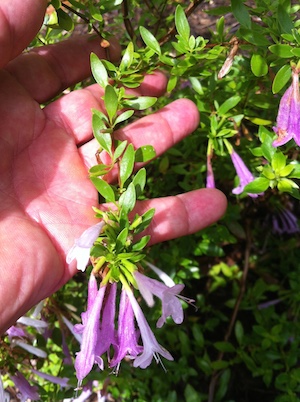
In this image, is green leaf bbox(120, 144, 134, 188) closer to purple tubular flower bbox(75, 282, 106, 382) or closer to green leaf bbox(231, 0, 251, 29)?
purple tubular flower bbox(75, 282, 106, 382)

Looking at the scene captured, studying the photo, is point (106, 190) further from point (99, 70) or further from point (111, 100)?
point (99, 70)

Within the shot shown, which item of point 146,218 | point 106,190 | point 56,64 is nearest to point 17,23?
point 56,64

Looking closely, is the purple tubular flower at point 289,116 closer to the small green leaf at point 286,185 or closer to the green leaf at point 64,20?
the small green leaf at point 286,185

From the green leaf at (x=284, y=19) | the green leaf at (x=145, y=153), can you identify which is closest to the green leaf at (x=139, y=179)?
the green leaf at (x=145, y=153)

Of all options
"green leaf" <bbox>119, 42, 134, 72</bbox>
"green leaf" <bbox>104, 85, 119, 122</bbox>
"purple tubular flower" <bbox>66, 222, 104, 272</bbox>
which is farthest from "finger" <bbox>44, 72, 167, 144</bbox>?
"purple tubular flower" <bbox>66, 222, 104, 272</bbox>

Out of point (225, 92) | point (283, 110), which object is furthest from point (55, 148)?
point (283, 110)

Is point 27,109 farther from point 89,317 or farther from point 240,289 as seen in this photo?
point 240,289
